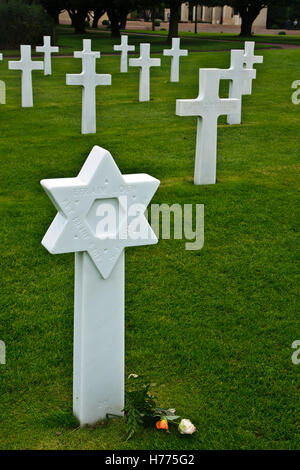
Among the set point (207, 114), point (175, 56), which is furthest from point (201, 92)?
point (175, 56)

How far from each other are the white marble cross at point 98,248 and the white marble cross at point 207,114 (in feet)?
16.7

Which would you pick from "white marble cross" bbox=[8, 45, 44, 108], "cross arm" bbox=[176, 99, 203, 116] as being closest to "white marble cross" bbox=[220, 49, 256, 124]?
"cross arm" bbox=[176, 99, 203, 116]

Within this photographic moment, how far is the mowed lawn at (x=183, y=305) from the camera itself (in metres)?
3.74

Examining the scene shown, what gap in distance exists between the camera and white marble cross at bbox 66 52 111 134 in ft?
38.9

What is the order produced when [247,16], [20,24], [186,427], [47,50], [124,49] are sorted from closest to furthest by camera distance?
[186,427] < [47,50] < [124,49] < [20,24] < [247,16]

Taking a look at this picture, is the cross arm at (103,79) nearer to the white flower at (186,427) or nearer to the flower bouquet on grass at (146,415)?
the flower bouquet on grass at (146,415)

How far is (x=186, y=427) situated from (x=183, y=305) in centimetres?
169

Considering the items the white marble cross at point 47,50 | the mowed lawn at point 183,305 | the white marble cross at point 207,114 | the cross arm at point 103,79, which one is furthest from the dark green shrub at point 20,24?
the white marble cross at point 207,114

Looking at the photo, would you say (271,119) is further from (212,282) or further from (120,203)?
(120,203)

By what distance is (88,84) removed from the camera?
12.0 metres

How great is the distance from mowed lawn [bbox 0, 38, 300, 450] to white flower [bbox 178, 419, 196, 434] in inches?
2.6

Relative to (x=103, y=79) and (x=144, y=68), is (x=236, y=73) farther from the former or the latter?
(x=144, y=68)

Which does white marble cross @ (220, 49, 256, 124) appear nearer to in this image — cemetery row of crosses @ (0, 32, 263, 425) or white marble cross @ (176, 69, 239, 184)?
white marble cross @ (176, 69, 239, 184)
